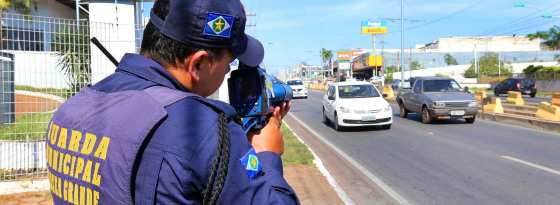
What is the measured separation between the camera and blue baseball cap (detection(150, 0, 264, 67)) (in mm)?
1357

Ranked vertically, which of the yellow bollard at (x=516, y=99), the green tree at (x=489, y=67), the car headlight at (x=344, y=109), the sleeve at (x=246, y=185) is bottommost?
the car headlight at (x=344, y=109)

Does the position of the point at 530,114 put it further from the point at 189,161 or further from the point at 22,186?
the point at 189,161

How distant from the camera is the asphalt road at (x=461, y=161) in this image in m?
6.92

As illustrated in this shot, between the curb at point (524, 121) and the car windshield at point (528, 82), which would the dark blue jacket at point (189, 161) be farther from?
the car windshield at point (528, 82)

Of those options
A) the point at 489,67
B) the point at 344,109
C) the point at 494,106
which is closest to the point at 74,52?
the point at 344,109

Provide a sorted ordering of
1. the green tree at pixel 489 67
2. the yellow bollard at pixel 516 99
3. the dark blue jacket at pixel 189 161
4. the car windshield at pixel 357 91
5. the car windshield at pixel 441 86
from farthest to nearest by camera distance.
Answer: the green tree at pixel 489 67
the yellow bollard at pixel 516 99
the car windshield at pixel 441 86
the car windshield at pixel 357 91
the dark blue jacket at pixel 189 161

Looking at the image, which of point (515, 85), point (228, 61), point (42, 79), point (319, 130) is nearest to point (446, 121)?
point (319, 130)

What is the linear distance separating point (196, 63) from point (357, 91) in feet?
49.5

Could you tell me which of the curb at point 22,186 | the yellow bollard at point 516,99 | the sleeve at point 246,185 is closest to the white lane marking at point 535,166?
the curb at point 22,186

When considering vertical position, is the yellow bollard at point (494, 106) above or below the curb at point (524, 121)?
above

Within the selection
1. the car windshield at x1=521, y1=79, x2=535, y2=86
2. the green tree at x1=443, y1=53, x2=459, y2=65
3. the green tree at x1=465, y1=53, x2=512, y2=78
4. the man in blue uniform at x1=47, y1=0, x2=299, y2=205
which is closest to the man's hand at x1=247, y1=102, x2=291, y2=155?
the man in blue uniform at x1=47, y1=0, x2=299, y2=205

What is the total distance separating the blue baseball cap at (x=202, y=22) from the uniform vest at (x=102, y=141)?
159 millimetres

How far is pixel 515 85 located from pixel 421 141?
3013 cm

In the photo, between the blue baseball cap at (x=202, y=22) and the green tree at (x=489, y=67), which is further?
the green tree at (x=489, y=67)
